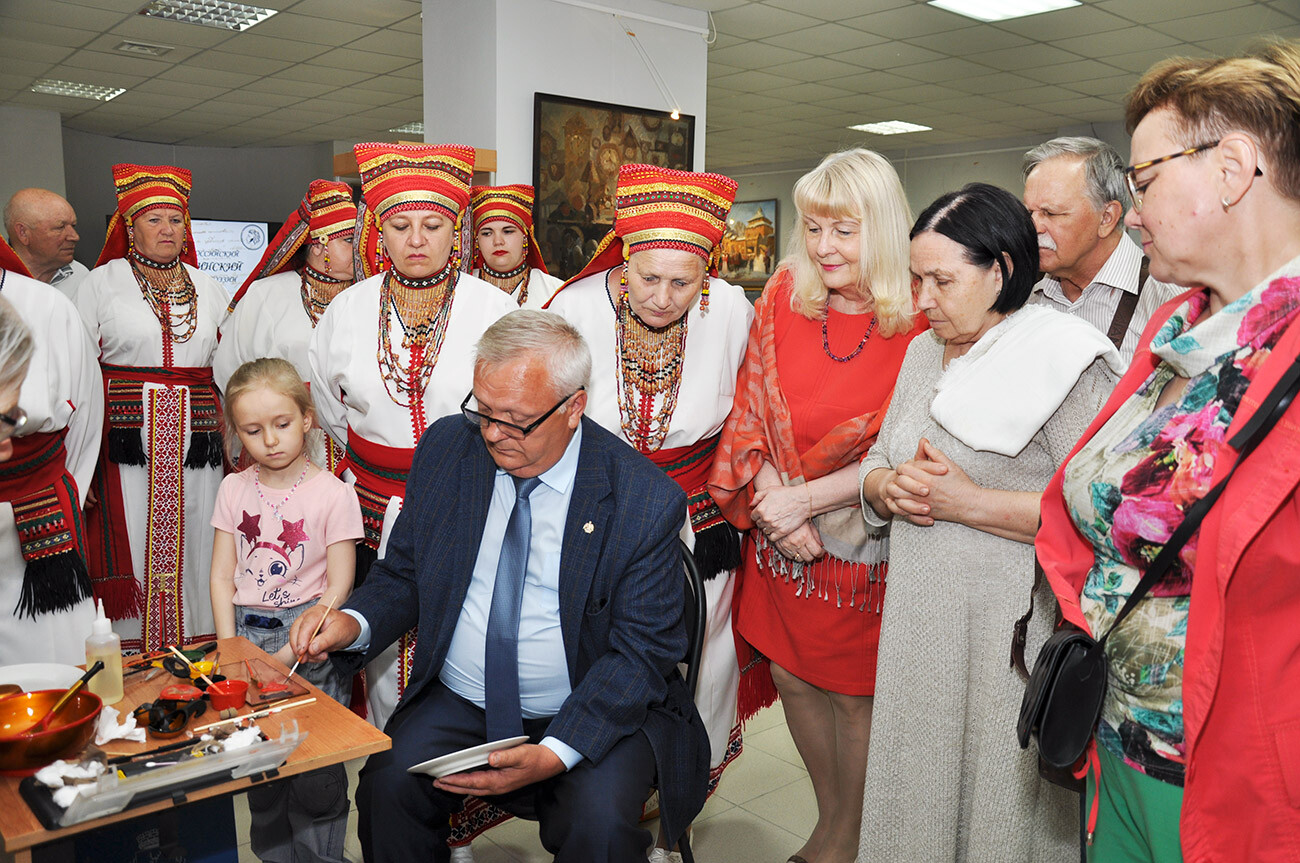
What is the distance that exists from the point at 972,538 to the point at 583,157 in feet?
17.1

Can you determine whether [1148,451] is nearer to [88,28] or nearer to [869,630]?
[869,630]

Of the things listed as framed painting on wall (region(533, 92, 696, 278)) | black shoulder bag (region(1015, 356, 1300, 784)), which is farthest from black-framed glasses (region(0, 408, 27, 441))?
framed painting on wall (region(533, 92, 696, 278))

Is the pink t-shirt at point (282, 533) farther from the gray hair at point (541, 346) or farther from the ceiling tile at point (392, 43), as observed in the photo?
the ceiling tile at point (392, 43)

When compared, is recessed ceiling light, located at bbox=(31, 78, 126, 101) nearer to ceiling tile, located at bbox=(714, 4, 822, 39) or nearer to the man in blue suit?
ceiling tile, located at bbox=(714, 4, 822, 39)

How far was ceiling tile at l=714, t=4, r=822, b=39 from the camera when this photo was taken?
7.20 m

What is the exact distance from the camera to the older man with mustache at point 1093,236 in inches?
103

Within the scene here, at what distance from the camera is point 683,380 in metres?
2.92

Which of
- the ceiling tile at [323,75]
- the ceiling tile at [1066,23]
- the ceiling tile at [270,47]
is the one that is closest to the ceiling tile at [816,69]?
the ceiling tile at [1066,23]

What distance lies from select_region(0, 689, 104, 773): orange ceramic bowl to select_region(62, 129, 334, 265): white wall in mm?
12449

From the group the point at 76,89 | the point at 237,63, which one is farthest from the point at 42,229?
the point at 76,89

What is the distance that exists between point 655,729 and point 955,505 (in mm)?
799

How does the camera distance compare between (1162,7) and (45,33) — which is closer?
(1162,7)

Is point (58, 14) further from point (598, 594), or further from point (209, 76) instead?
point (598, 594)

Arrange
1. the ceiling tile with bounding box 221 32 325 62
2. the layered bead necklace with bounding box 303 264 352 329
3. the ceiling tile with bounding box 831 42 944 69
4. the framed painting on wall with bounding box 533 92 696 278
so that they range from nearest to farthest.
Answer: the layered bead necklace with bounding box 303 264 352 329, the framed painting on wall with bounding box 533 92 696 278, the ceiling tile with bounding box 221 32 325 62, the ceiling tile with bounding box 831 42 944 69
